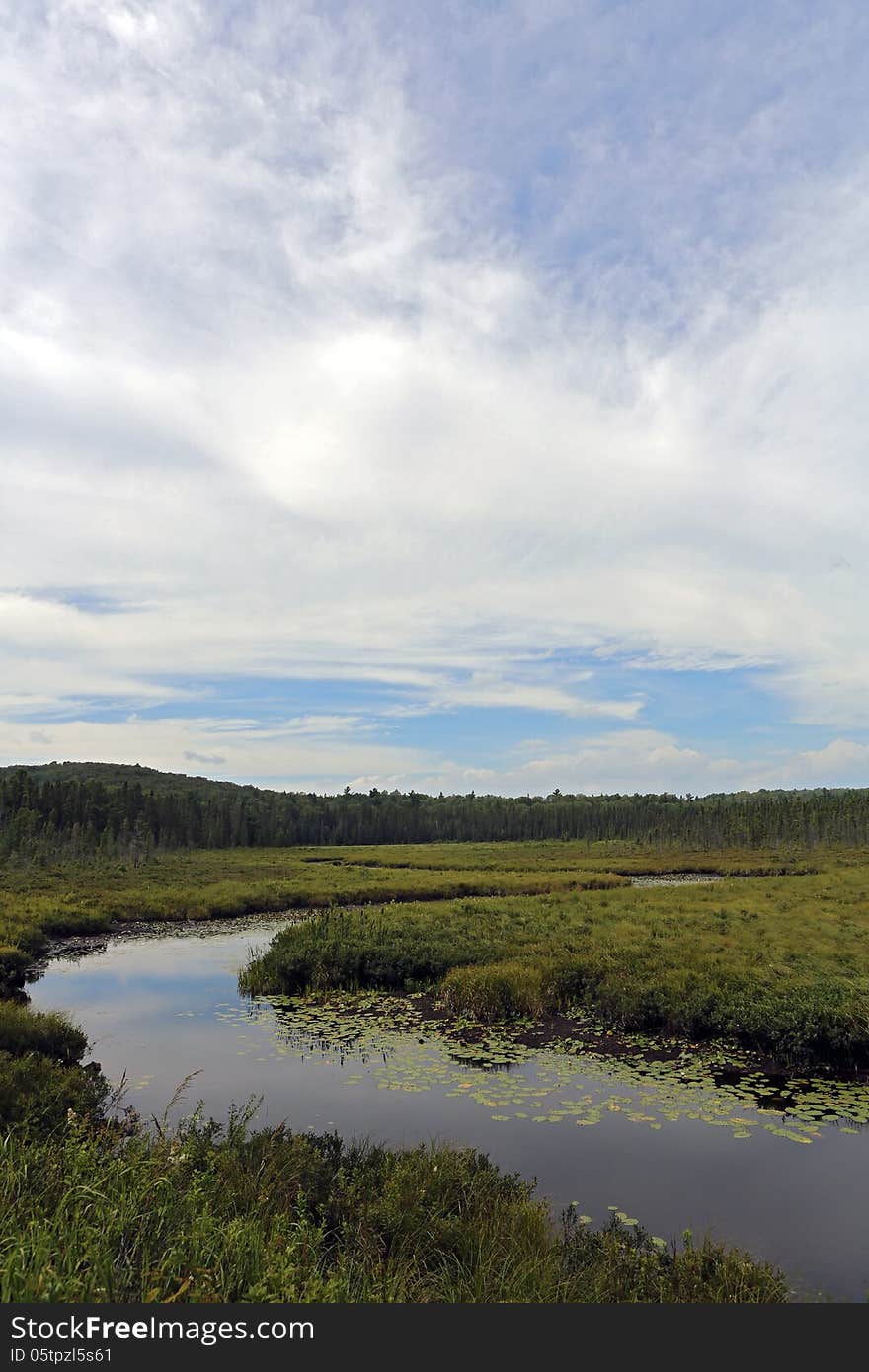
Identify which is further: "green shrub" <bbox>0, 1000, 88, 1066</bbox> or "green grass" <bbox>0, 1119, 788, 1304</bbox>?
"green shrub" <bbox>0, 1000, 88, 1066</bbox>

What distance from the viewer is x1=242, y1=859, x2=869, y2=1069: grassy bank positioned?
15758mm

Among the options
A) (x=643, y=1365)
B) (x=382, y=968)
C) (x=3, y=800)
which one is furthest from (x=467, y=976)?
(x=3, y=800)

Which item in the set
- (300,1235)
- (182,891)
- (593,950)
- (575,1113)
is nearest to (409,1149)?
(575,1113)

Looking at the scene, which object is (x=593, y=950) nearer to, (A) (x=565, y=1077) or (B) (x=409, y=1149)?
(A) (x=565, y=1077)

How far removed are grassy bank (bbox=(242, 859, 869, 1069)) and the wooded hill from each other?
7026 centimetres

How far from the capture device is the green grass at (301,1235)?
5.43 metres

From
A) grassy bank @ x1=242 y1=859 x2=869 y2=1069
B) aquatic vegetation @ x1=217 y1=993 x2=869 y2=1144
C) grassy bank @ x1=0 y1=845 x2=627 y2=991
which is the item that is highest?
grassy bank @ x1=242 y1=859 x2=869 y2=1069

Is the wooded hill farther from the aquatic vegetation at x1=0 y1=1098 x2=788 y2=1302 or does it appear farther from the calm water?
the aquatic vegetation at x1=0 y1=1098 x2=788 y2=1302

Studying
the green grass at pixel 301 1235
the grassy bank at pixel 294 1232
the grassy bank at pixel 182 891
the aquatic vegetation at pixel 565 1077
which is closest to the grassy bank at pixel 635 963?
the aquatic vegetation at pixel 565 1077

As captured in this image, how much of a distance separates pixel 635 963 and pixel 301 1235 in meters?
15.6

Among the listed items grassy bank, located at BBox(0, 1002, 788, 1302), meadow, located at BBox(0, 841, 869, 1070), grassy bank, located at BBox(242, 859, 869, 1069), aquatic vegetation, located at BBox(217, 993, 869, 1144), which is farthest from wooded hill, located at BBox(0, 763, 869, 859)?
grassy bank, located at BBox(0, 1002, 788, 1302)

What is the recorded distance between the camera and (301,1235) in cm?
664

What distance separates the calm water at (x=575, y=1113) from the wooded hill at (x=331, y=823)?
76112mm

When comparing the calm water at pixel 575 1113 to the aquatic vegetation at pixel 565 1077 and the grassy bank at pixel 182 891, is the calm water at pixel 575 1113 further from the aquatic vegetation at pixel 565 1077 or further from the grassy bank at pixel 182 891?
the grassy bank at pixel 182 891
